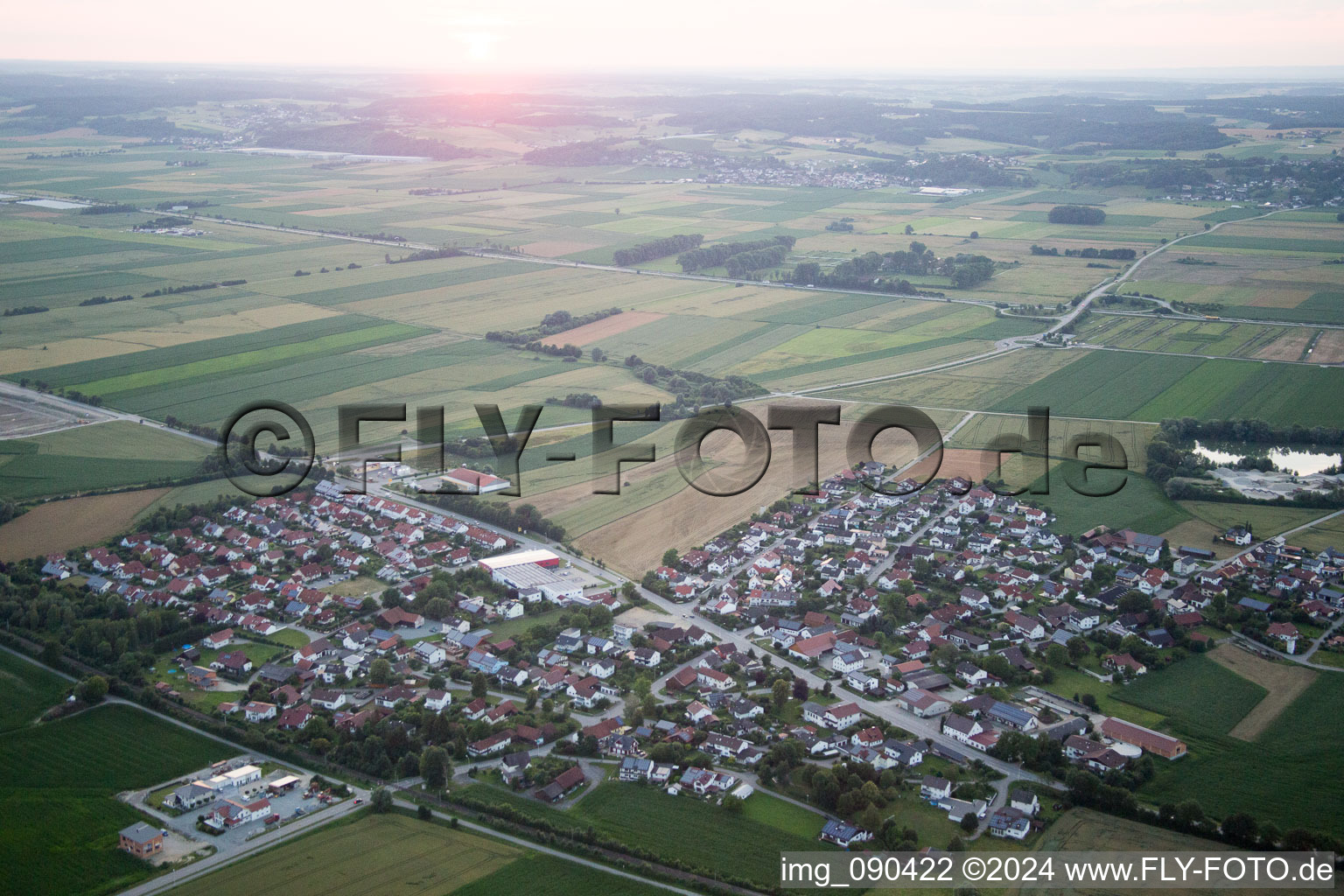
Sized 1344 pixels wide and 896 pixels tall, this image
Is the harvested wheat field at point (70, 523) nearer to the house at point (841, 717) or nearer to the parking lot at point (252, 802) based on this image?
the parking lot at point (252, 802)

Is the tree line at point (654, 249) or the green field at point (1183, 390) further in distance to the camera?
the tree line at point (654, 249)

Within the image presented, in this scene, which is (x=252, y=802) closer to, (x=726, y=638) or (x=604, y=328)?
(x=726, y=638)

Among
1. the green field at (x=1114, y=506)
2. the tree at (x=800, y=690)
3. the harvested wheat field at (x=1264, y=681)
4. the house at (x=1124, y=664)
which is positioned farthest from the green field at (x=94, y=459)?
the harvested wheat field at (x=1264, y=681)

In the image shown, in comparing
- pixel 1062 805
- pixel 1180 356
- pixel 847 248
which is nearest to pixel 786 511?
pixel 1062 805

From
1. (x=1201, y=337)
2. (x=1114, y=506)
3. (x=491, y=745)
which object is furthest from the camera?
(x=1201, y=337)

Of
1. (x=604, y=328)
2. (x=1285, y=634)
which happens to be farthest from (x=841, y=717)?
(x=604, y=328)
